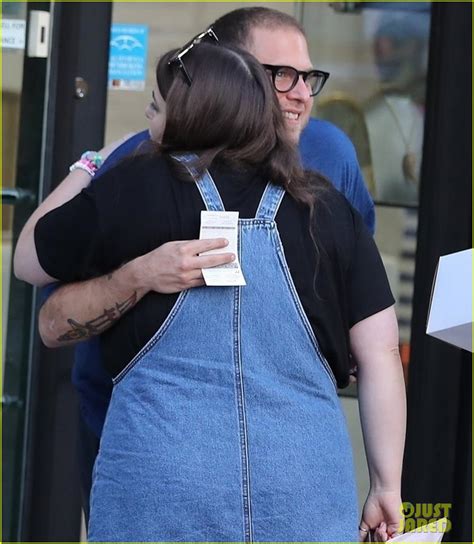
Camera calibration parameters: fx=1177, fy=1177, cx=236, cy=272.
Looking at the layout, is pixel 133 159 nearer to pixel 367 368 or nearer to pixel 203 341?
pixel 203 341

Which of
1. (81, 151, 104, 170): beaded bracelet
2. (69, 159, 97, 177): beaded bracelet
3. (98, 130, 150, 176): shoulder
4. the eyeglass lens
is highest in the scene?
the eyeglass lens

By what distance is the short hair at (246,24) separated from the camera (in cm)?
260

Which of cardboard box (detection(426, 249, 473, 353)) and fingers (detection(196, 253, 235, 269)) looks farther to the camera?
fingers (detection(196, 253, 235, 269))

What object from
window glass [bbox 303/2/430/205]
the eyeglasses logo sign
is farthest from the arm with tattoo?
window glass [bbox 303/2/430/205]

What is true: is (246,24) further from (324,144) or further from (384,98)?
(384,98)

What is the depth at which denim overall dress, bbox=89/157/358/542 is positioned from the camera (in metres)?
1.94

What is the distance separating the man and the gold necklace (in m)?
1.19

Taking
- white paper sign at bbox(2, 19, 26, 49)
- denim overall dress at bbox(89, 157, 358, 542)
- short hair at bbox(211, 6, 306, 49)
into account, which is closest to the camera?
denim overall dress at bbox(89, 157, 358, 542)

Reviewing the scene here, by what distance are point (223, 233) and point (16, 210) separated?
1747 millimetres

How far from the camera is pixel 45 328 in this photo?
2.32 metres

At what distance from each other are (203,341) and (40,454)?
184cm


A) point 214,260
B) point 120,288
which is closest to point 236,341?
point 214,260

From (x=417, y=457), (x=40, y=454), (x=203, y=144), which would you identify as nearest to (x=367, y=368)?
(x=203, y=144)

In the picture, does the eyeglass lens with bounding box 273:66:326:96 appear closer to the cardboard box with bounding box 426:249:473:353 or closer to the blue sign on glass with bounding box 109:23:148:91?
the cardboard box with bounding box 426:249:473:353
